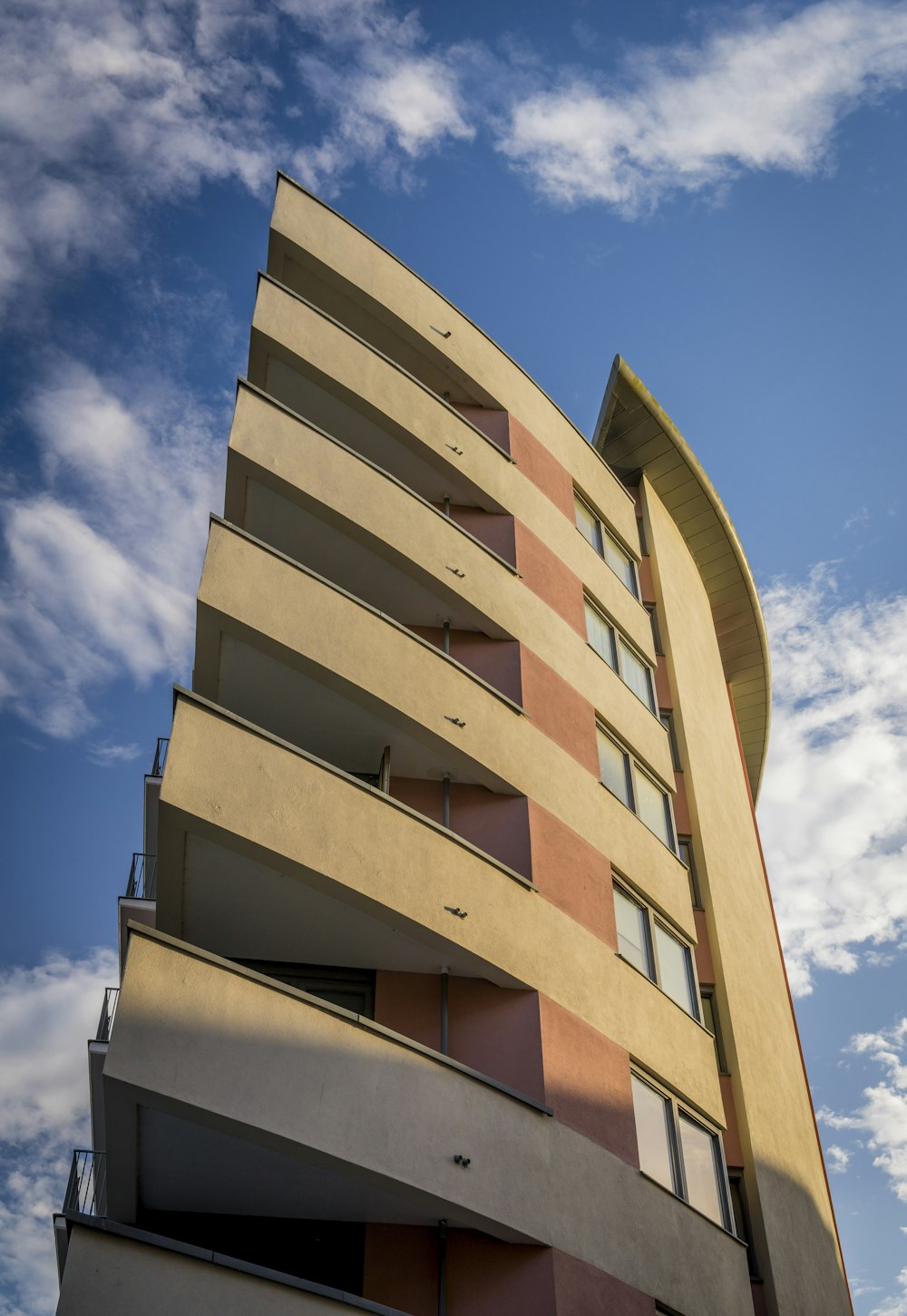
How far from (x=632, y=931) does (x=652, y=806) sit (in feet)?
10.4

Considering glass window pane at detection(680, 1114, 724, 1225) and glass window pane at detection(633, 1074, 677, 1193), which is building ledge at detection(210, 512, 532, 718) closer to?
glass window pane at detection(633, 1074, 677, 1193)

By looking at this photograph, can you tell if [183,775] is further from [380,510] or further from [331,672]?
[380,510]

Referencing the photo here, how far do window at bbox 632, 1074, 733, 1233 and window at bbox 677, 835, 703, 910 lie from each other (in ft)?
15.7

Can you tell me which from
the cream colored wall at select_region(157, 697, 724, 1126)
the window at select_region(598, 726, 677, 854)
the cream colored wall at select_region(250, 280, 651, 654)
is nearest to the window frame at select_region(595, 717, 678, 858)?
the window at select_region(598, 726, 677, 854)

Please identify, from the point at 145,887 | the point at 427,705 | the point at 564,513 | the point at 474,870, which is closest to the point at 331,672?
the point at 427,705

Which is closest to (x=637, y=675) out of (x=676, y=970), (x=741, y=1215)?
(x=676, y=970)

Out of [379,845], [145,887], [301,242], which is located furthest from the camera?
[301,242]

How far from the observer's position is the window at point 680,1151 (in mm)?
15492

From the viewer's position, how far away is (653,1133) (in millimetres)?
15703

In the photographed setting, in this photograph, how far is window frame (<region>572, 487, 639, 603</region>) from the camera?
77.2 ft

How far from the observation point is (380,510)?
18.1 meters

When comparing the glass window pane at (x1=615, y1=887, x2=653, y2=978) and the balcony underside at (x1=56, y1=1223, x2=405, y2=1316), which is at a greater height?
the glass window pane at (x1=615, y1=887, x2=653, y2=978)

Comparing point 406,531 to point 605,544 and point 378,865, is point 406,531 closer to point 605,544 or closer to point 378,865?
point 378,865

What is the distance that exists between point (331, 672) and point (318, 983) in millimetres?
3805
